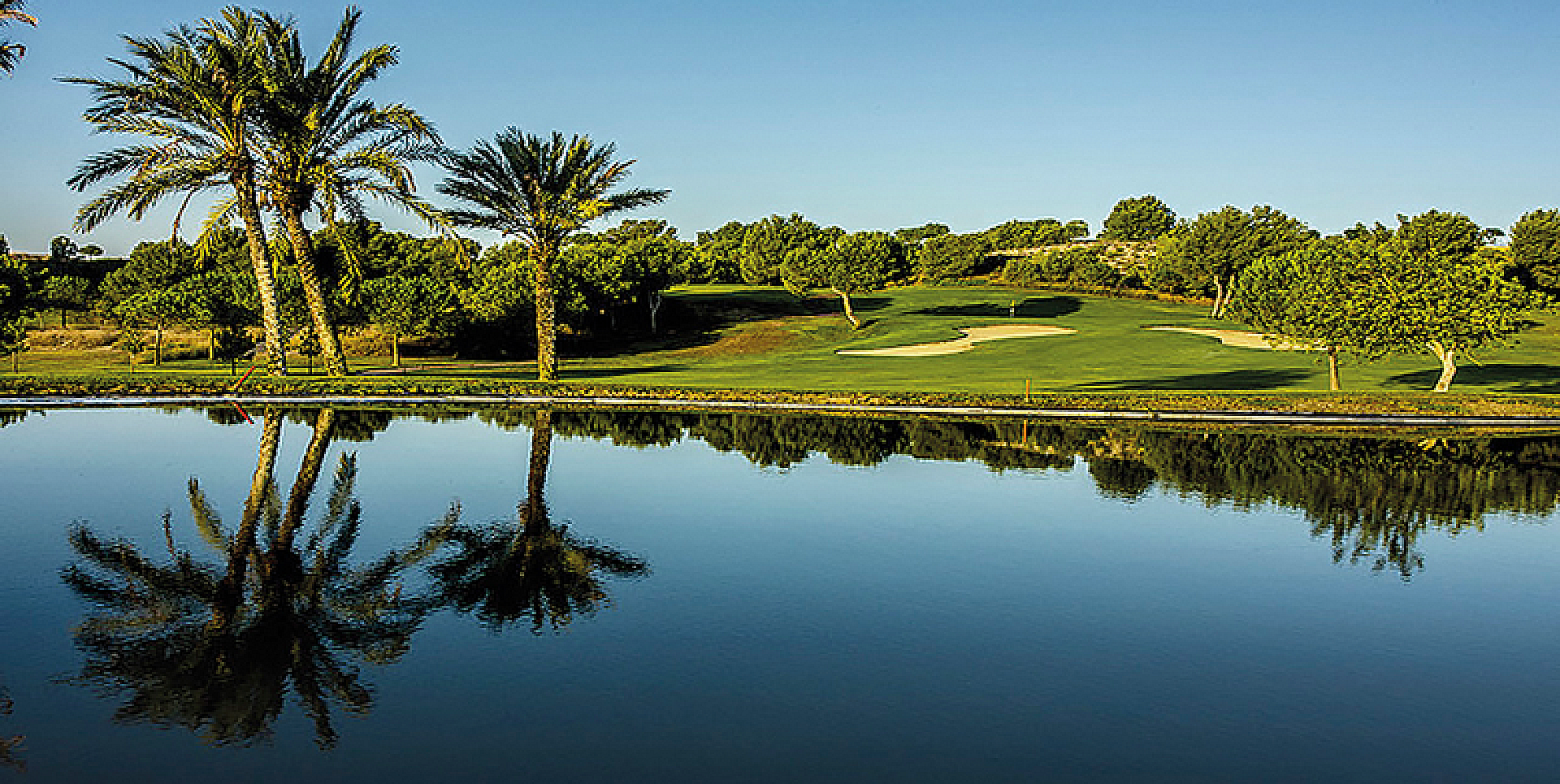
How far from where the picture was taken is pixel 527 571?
13.6 meters

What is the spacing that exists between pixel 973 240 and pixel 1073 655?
144 meters

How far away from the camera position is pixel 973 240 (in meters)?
150

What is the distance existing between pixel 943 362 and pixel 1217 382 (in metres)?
14.5

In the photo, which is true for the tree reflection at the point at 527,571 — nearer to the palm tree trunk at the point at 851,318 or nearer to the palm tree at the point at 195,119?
the palm tree at the point at 195,119

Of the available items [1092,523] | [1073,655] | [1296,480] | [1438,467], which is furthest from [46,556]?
[1438,467]

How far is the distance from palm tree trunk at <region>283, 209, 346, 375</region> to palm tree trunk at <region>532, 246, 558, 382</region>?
27.5 ft

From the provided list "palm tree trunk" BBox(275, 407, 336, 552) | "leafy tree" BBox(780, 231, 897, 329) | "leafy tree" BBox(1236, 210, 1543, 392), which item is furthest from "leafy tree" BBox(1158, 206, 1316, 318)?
"palm tree trunk" BBox(275, 407, 336, 552)

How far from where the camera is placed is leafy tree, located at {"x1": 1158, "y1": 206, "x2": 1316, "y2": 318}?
95812 mm

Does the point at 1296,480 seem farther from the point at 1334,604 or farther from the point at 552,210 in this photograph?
the point at 552,210

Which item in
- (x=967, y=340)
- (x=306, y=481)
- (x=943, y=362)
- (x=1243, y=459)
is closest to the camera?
(x=306, y=481)

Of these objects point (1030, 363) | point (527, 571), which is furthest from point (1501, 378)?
point (527, 571)

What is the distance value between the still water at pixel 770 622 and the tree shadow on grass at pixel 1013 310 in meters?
65.5

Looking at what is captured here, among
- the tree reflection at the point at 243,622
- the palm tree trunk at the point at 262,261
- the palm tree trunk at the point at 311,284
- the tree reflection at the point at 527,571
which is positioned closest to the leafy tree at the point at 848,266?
the palm tree trunk at the point at 311,284

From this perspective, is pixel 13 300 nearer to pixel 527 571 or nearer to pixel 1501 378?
pixel 527 571
